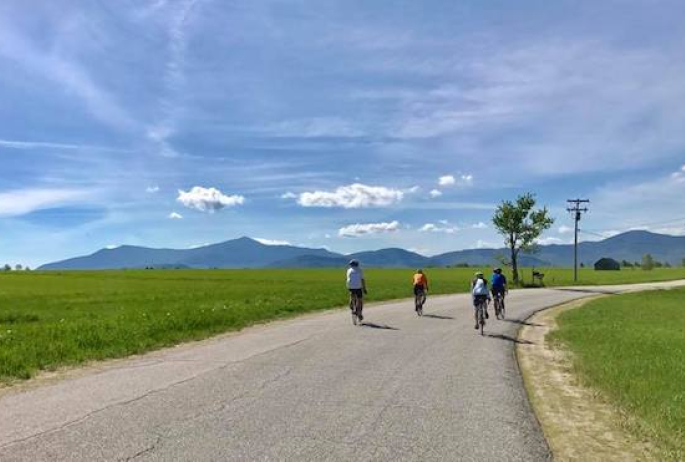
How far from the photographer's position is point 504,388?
409 inches

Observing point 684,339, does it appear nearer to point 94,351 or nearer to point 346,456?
point 346,456

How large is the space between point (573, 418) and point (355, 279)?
1372 cm

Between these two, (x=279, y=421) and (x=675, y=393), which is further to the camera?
(x=675, y=393)

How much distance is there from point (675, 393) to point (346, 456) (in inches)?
257

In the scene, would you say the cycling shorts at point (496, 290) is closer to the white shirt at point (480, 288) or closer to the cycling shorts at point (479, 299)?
the white shirt at point (480, 288)


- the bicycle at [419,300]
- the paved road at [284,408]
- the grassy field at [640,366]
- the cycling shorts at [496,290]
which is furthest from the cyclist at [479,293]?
the bicycle at [419,300]

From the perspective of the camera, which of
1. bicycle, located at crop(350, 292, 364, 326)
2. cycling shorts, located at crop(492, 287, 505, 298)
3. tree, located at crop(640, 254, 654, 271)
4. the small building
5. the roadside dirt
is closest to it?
the roadside dirt

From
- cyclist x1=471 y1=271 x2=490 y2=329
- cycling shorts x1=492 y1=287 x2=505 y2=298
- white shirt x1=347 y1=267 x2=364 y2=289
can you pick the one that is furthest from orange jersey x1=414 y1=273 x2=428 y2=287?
cyclist x1=471 y1=271 x2=490 y2=329

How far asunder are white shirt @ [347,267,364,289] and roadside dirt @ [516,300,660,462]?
8253 mm

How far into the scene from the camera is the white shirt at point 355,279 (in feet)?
72.0

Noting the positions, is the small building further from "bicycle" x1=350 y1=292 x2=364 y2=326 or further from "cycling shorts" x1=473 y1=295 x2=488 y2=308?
"cycling shorts" x1=473 y1=295 x2=488 y2=308

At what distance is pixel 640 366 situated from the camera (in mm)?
12469

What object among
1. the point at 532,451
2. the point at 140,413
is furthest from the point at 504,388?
the point at 140,413

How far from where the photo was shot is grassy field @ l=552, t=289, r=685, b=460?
8094mm
